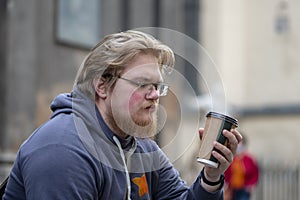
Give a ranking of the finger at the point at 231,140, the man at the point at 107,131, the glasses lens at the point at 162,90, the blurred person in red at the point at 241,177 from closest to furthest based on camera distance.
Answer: the man at the point at 107,131, the finger at the point at 231,140, the glasses lens at the point at 162,90, the blurred person in red at the point at 241,177

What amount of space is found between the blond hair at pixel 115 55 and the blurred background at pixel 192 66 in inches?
8.9

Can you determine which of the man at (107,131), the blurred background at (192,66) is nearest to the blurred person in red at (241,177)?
the blurred background at (192,66)

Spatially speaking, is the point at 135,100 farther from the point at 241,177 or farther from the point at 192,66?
the point at 241,177

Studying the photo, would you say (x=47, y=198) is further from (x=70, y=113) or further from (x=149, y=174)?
(x=149, y=174)

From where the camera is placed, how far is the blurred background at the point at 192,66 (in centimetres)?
409

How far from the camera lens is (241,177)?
1006cm

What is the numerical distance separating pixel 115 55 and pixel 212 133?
442 mm

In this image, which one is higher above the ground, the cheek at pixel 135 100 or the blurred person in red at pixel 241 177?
the cheek at pixel 135 100

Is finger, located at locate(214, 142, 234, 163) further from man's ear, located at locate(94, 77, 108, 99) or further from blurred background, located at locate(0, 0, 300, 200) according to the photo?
man's ear, located at locate(94, 77, 108, 99)

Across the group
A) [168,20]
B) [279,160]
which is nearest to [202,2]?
[279,160]

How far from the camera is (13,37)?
8.57 meters

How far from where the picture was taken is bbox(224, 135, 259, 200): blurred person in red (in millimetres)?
10000

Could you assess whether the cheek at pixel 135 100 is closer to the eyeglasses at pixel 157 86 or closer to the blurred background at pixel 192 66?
the eyeglasses at pixel 157 86

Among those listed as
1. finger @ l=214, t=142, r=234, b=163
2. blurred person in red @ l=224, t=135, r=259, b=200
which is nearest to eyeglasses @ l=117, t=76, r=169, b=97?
finger @ l=214, t=142, r=234, b=163
